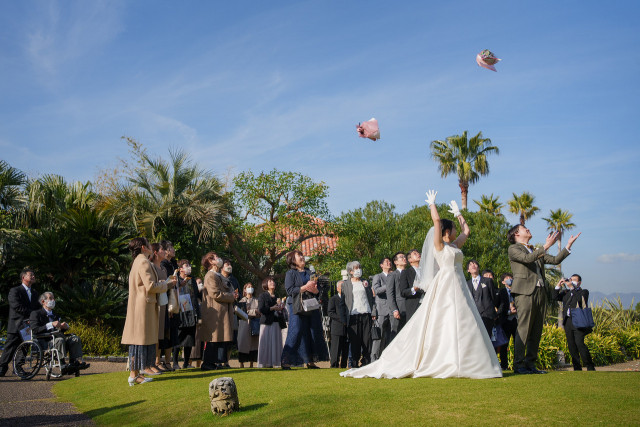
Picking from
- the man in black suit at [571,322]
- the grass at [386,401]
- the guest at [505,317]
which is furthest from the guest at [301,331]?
the man in black suit at [571,322]

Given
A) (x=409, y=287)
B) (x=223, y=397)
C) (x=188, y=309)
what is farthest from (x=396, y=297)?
(x=223, y=397)

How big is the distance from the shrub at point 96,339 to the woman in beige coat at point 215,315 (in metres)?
7.75

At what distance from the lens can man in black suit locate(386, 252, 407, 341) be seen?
10.6 m

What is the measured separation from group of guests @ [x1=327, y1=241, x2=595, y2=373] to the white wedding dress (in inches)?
112

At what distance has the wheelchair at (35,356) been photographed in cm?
1055

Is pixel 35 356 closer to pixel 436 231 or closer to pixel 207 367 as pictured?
pixel 207 367

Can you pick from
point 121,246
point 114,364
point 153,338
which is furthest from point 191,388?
point 121,246

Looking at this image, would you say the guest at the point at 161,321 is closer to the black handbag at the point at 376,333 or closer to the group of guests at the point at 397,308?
→ the group of guests at the point at 397,308

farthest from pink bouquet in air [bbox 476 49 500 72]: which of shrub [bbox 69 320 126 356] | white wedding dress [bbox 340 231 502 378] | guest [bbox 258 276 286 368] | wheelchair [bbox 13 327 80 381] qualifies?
shrub [bbox 69 320 126 356]

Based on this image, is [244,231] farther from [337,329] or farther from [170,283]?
[170,283]

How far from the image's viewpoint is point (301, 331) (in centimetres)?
1009

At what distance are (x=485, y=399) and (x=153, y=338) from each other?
4.93 m

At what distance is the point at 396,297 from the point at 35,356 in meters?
6.80

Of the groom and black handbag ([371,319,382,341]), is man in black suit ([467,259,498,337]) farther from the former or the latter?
the groom
